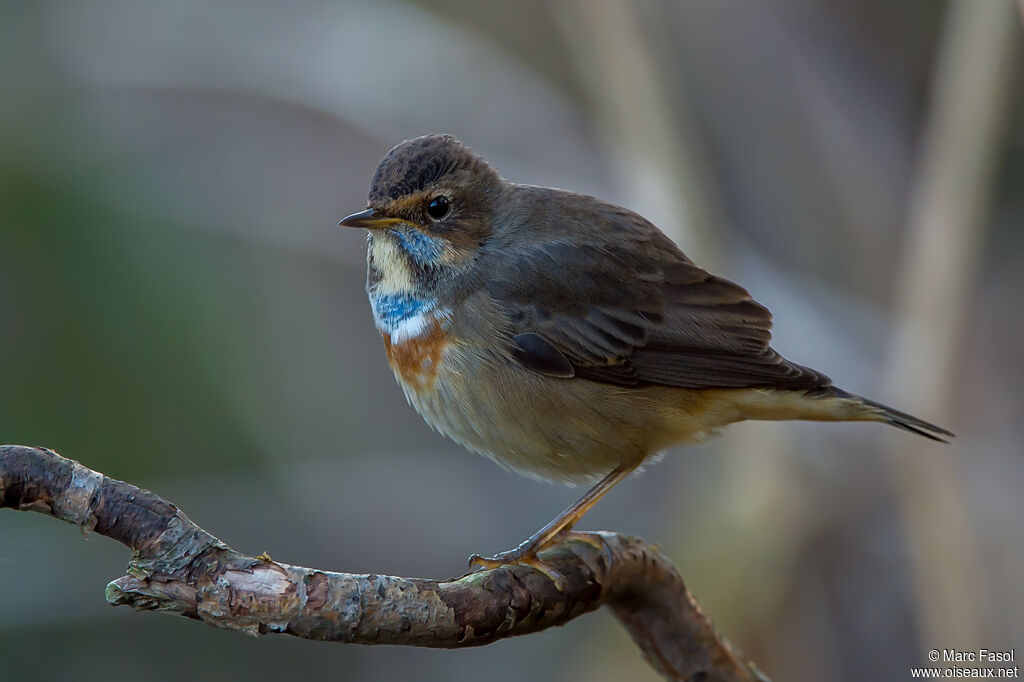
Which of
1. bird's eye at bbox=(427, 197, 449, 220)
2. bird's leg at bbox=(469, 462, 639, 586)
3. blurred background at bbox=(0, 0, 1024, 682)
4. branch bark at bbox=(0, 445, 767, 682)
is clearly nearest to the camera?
branch bark at bbox=(0, 445, 767, 682)

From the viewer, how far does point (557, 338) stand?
4.32 meters

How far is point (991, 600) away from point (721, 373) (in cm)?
320

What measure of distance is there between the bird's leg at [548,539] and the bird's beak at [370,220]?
4.51ft

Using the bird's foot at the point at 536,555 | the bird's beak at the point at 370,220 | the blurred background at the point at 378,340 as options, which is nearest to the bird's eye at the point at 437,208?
the bird's beak at the point at 370,220

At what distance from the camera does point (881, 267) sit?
830cm

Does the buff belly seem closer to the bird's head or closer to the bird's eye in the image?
the bird's head

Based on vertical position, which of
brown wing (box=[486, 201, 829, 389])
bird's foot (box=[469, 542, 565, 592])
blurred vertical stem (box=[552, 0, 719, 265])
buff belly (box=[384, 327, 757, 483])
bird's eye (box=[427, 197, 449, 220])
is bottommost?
bird's foot (box=[469, 542, 565, 592])

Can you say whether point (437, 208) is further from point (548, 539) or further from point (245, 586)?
point (245, 586)

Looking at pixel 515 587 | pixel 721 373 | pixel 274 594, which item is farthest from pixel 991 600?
pixel 274 594

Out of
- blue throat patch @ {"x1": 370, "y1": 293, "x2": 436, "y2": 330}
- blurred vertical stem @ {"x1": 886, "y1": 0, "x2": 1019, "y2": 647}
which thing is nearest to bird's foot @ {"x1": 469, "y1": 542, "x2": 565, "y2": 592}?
blue throat patch @ {"x1": 370, "y1": 293, "x2": 436, "y2": 330}

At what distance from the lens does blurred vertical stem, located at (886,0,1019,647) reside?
5.71 meters

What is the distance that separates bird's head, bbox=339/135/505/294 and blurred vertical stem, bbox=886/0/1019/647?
2757mm

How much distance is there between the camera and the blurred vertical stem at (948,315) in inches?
225

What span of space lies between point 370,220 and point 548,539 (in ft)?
4.76
